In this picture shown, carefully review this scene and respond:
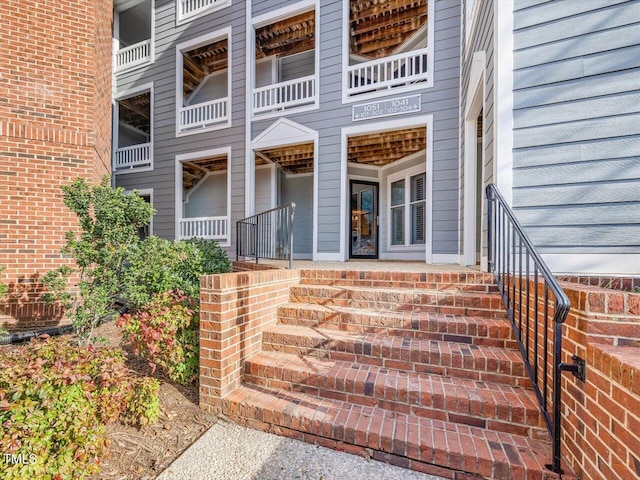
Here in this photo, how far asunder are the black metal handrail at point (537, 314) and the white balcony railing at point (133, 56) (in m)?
9.74

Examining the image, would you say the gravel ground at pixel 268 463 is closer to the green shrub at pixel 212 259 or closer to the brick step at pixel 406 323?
the brick step at pixel 406 323

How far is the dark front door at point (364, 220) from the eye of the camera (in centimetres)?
815

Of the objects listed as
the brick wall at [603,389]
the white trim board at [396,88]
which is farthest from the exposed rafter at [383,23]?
the brick wall at [603,389]

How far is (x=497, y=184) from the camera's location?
2.74 metres

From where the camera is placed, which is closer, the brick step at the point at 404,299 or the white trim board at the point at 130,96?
the brick step at the point at 404,299

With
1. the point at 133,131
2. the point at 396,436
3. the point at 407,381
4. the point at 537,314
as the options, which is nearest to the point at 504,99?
the point at 537,314

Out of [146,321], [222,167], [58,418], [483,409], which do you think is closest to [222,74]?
[222,167]

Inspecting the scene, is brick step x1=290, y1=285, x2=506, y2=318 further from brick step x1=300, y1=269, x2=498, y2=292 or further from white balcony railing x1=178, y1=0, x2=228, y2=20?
white balcony railing x1=178, y1=0, x2=228, y2=20

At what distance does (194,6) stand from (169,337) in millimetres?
8772

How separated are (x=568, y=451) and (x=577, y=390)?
1.11 ft

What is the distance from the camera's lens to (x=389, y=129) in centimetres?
575

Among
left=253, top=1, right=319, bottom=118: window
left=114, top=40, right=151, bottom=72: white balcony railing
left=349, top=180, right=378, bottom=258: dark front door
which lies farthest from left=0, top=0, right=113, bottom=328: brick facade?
left=349, top=180, right=378, bottom=258: dark front door

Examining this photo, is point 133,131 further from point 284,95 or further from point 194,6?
point 284,95

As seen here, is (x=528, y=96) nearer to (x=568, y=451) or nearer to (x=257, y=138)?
(x=568, y=451)
